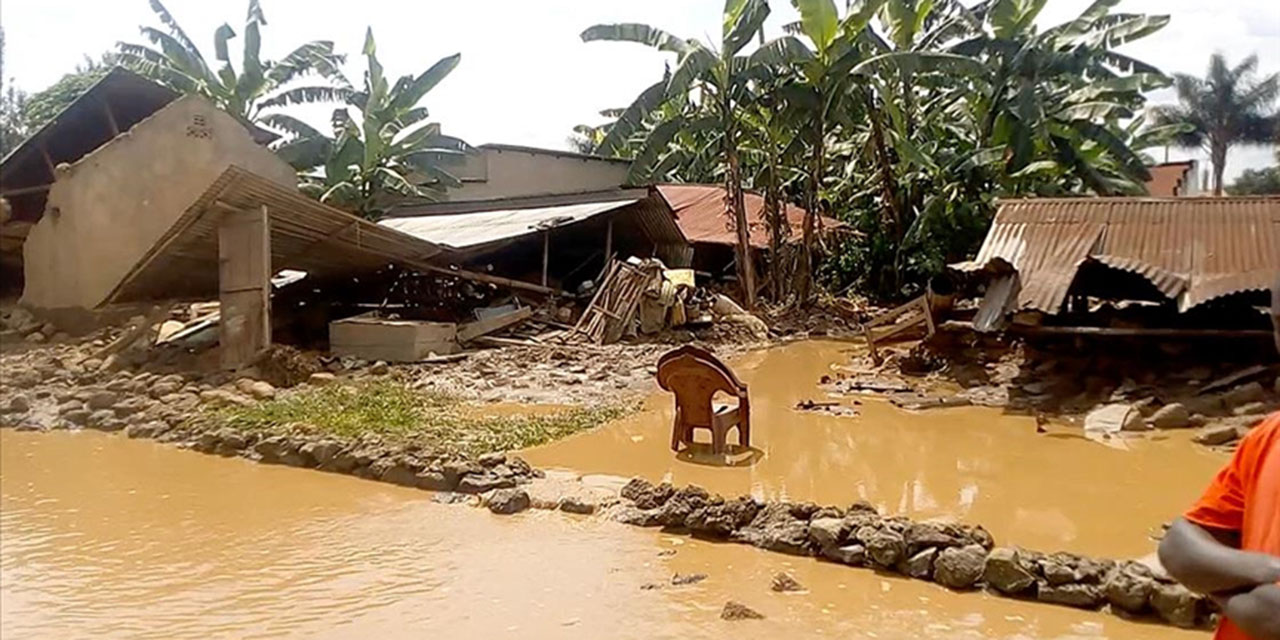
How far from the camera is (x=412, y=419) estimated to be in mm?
10453

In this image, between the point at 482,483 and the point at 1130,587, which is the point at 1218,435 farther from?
the point at 482,483

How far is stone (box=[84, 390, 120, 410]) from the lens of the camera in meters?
11.5

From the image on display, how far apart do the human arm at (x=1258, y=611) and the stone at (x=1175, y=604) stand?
12.4 ft

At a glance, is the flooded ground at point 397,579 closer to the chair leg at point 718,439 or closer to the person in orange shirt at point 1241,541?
the chair leg at point 718,439

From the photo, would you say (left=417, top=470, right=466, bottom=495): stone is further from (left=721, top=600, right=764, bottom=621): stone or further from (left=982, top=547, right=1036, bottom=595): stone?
(left=982, top=547, right=1036, bottom=595): stone

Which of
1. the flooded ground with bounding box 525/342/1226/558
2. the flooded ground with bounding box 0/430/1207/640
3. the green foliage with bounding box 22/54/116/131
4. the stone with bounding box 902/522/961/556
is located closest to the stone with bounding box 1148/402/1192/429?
the flooded ground with bounding box 525/342/1226/558

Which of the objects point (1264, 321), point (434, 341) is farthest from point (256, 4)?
point (1264, 321)

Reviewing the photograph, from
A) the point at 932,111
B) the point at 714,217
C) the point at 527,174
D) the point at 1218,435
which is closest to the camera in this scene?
the point at 1218,435

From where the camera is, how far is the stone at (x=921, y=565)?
5723mm

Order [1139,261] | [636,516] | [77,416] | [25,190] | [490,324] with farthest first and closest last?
1. [25,190]
2. [490,324]
3. [1139,261]
4. [77,416]
5. [636,516]

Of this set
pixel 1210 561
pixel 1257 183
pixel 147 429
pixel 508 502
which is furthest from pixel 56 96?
pixel 1257 183

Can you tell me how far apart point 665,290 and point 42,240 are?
10476 mm

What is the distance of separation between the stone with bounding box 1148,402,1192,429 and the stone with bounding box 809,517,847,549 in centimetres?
561

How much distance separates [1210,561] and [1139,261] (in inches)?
433
